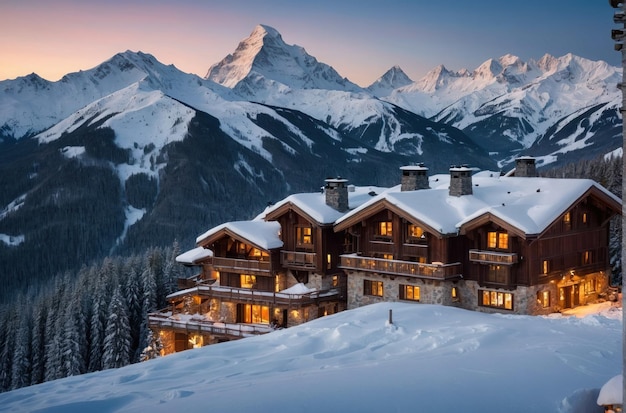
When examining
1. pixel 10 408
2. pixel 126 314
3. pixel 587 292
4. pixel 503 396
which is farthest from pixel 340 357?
pixel 126 314

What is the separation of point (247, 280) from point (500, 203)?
17.9m

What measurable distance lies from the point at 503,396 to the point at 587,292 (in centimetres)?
2492

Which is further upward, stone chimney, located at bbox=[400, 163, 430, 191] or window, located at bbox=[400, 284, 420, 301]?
stone chimney, located at bbox=[400, 163, 430, 191]

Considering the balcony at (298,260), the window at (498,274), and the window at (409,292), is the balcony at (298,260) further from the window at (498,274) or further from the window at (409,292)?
the window at (498,274)

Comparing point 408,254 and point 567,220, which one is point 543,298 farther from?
point 408,254

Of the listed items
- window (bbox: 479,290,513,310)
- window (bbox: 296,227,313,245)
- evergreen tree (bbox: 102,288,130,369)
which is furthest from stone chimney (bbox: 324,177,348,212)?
evergreen tree (bbox: 102,288,130,369)

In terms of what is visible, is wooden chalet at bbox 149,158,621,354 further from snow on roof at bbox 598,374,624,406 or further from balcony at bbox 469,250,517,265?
snow on roof at bbox 598,374,624,406

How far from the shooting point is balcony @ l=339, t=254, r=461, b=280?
131 ft

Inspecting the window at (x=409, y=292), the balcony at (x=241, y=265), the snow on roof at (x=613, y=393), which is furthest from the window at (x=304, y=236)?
the snow on roof at (x=613, y=393)

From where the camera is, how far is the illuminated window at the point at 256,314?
47188 mm

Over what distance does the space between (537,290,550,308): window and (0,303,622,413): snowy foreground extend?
14.9ft

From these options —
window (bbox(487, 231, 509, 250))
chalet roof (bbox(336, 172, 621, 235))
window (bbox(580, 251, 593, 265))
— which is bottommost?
window (bbox(580, 251, 593, 265))

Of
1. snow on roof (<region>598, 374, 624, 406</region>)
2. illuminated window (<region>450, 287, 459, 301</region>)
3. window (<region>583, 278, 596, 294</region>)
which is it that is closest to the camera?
snow on roof (<region>598, 374, 624, 406</region>)

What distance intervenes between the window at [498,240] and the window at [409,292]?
5115 millimetres
